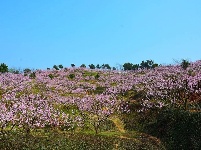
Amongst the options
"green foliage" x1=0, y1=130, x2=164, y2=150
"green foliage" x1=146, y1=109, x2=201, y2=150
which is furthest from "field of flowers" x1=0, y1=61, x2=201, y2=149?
"green foliage" x1=0, y1=130, x2=164, y2=150

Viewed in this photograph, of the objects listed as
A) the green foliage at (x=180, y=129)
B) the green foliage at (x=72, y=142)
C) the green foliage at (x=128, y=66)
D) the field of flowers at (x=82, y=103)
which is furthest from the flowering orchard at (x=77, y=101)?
the green foliage at (x=128, y=66)

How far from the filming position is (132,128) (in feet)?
149

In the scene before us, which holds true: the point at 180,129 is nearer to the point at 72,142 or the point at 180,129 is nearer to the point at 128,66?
the point at 72,142

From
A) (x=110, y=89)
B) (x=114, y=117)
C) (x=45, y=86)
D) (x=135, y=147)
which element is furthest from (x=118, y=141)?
(x=45, y=86)

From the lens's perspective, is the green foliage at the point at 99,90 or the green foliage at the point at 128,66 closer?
the green foliage at the point at 99,90

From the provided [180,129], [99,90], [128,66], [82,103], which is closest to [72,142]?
[180,129]

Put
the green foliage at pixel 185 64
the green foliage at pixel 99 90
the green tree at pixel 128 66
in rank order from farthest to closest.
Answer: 1. the green tree at pixel 128 66
2. the green foliage at pixel 185 64
3. the green foliage at pixel 99 90

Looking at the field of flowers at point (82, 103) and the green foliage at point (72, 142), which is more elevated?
the field of flowers at point (82, 103)

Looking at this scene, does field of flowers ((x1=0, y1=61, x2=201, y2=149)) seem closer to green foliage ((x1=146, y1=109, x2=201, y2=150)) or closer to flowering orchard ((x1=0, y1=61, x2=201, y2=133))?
flowering orchard ((x1=0, y1=61, x2=201, y2=133))

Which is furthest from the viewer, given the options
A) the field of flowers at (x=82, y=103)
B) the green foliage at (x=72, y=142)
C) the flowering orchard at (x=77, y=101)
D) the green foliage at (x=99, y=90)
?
the green foliage at (x=99, y=90)

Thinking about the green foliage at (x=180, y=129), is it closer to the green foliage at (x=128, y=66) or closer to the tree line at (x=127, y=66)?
the tree line at (x=127, y=66)

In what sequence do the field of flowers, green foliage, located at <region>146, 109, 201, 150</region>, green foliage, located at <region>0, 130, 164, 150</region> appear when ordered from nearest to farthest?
green foliage, located at <region>0, 130, 164, 150</region> < green foliage, located at <region>146, 109, 201, 150</region> < the field of flowers

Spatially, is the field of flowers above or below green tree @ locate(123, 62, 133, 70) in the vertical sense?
below

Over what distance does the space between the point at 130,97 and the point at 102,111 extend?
1559cm
